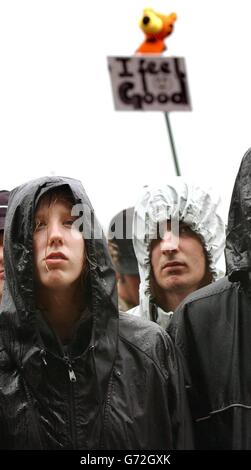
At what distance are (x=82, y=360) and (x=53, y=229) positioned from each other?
0.52 m

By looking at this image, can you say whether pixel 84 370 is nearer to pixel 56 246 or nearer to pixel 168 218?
pixel 56 246

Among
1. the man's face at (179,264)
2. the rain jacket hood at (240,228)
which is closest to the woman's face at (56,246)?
the rain jacket hood at (240,228)

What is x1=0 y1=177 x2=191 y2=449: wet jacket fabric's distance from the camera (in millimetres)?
3619

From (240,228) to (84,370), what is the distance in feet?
2.76

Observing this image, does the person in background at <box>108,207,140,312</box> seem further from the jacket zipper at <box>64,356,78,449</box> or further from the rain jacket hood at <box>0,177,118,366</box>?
the jacket zipper at <box>64,356,78,449</box>

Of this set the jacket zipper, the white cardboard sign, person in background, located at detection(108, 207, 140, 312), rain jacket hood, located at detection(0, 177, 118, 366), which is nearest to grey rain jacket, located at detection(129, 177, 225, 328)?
person in background, located at detection(108, 207, 140, 312)

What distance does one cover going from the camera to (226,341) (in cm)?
380

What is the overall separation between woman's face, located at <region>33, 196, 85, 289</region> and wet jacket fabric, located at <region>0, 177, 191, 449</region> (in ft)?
0.17

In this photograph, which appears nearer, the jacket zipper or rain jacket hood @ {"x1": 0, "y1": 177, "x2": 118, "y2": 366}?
the jacket zipper

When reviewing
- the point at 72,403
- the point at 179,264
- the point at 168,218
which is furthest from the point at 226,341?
the point at 168,218

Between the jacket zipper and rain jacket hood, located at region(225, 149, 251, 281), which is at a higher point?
rain jacket hood, located at region(225, 149, 251, 281)

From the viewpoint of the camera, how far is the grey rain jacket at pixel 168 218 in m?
4.91
